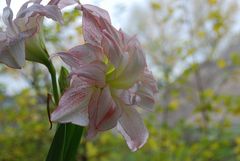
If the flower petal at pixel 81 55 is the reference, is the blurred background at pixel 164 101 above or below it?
below

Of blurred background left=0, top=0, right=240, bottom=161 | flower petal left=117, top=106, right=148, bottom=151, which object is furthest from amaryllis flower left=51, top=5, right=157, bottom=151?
blurred background left=0, top=0, right=240, bottom=161

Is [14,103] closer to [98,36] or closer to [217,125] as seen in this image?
[217,125]

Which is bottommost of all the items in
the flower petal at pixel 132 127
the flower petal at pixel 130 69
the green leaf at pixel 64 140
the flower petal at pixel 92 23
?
the green leaf at pixel 64 140

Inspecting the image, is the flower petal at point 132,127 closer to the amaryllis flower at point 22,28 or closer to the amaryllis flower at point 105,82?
the amaryllis flower at point 105,82

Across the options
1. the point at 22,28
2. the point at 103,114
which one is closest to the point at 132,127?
the point at 103,114

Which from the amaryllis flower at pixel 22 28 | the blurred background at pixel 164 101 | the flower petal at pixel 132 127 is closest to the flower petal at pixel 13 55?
the amaryllis flower at pixel 22 28

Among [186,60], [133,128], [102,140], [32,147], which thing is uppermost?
[133,128]

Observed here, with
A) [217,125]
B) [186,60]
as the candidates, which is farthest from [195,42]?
[217,125]
